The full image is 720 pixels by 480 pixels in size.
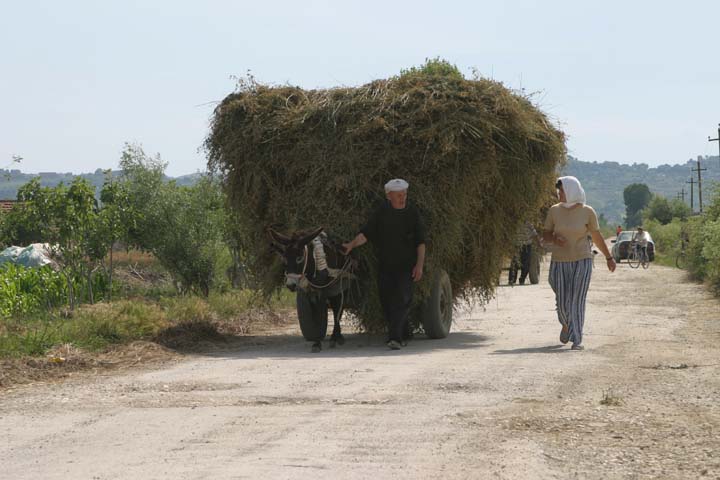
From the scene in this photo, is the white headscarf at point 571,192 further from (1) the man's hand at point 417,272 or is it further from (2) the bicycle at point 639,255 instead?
(2) the bicycle at point 639,255

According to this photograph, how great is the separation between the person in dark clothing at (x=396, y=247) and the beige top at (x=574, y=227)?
1688 millimetres

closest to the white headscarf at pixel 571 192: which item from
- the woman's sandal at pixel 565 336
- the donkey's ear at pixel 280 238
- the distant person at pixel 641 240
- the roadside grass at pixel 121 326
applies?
the woman's sandal at pixel 565 336

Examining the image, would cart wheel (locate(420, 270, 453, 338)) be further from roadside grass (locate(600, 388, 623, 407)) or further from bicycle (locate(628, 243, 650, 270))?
bicycle (locate(628, 243, 650, 270))

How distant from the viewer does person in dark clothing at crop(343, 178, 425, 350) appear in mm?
12883

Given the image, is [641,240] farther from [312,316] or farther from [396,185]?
[396,185]

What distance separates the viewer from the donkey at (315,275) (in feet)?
41.4

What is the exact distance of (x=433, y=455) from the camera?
6672 mm

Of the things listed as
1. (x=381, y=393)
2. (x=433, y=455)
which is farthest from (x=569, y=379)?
(x=433, y=455)

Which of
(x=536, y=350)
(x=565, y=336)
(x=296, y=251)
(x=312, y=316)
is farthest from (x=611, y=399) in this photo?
(x=312, y=316)

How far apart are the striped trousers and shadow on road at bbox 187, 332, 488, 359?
3.77 feet

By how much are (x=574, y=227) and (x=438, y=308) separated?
2132 mm

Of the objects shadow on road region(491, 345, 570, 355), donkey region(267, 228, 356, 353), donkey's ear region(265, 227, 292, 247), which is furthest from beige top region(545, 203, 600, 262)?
donkey's ear region(265, 227, 292, 247)

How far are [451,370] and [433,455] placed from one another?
4.08 metres

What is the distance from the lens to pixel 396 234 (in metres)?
12.9
